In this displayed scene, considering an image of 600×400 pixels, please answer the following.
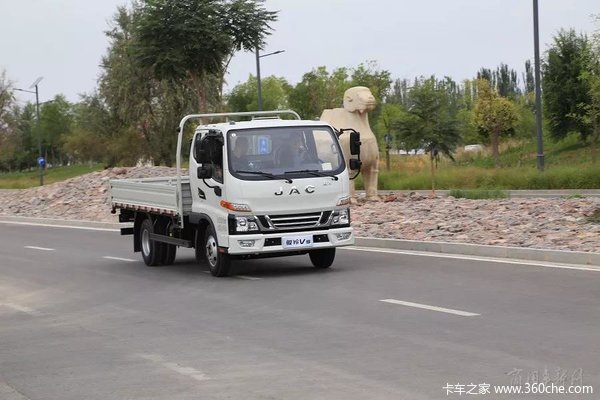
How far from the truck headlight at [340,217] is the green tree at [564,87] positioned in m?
49.6

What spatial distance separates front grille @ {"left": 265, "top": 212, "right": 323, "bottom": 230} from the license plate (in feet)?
0.58

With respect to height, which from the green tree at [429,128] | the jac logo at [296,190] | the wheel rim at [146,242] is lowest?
the wheel rim at [146,242]

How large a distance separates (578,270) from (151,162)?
66158mm

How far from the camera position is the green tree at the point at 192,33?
4184 cm

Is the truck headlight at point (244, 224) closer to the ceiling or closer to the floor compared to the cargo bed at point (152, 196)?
closer to the floor

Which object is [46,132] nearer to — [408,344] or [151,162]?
[151,162]

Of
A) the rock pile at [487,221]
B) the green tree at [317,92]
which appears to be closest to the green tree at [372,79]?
the green tree at [317,92]

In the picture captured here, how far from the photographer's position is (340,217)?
15.9 metres

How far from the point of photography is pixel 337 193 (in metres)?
15.8

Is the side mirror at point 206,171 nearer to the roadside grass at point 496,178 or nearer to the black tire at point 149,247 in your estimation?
the black tire at point 149,247

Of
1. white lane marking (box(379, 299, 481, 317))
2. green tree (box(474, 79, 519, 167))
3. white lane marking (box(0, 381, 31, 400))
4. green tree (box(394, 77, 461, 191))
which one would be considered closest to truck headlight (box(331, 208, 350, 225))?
white lane marking (box(379, 299, 481, 317))

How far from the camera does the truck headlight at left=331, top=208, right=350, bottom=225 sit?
15836mm

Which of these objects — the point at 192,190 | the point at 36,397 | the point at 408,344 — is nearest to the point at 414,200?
the point at 192,190

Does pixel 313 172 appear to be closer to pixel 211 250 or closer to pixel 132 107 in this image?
pixel 211 250
